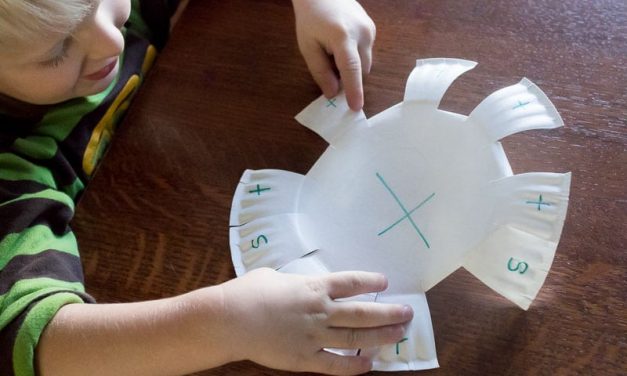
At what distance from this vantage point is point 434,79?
0.57 metres

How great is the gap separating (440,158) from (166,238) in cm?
26

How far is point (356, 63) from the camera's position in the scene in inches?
23.1

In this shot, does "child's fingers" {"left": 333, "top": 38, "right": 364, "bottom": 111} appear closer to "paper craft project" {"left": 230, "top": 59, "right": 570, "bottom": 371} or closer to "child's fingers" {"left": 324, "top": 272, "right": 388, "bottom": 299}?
"paper craft project" {"left": 230, "top": 59, "right": 570, "bottom": 371}

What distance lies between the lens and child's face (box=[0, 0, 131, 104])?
51 cm

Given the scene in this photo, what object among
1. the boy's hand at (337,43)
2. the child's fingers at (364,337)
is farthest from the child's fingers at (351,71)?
the child's fingers at (364,337)

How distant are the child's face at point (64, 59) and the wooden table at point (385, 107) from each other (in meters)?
0.08

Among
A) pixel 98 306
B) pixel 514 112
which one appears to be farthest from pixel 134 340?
pixel 514 112

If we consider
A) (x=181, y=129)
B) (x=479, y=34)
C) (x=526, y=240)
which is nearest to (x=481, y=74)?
(x=479, y=34)

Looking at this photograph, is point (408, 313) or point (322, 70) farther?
point (322, 70)

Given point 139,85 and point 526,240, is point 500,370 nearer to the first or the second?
point 526,240

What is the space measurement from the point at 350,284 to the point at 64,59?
32cm

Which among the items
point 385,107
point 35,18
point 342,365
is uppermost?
point 35,18

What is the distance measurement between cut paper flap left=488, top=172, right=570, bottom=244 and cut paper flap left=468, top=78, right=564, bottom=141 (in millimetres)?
49

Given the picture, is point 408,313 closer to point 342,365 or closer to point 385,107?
point 342,365
